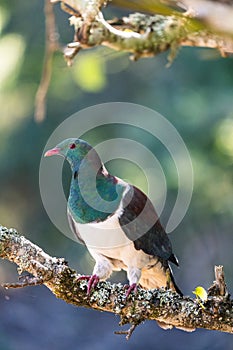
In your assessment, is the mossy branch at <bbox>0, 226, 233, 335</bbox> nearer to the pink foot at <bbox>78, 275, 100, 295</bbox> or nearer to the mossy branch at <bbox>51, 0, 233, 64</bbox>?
the pink foot at <bbox>78, 275, 100, 295</bbox>

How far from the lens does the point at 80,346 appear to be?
544 centimetres

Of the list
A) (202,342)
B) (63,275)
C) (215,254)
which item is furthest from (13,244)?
(215,254)

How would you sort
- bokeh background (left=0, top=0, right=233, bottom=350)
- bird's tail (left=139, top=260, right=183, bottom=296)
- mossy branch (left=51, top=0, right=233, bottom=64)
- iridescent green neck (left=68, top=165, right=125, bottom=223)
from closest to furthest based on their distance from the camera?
mossy branch (left=51, top=0, right=233, bottom=64)
iridescent green neck (left=68, top=165, right=125, bottom=223)
bird's tail (left=139, top=260, right=183, bottom=296)
bokeh background (left=0, top=0, right=233, bottom=350)

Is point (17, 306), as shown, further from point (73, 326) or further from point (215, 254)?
point (215, 254)

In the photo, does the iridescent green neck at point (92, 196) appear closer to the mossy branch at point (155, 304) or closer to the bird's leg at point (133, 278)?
the bird's leg at point (133, 278)

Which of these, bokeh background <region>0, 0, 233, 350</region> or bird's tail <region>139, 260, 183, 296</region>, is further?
bokeh background <region>0, 0, 233, 350</region>

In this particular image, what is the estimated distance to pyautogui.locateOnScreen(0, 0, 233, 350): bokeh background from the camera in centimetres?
490

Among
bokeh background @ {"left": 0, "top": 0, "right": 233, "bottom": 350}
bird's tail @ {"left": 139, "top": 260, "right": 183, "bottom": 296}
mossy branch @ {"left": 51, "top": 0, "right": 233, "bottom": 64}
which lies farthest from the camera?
bokeh background @ {"left": 0, "top": 0, "right": 233, "bottom": 350}

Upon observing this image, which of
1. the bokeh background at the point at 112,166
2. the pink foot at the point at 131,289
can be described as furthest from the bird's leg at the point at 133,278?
the bokeh background at the point at 112,166

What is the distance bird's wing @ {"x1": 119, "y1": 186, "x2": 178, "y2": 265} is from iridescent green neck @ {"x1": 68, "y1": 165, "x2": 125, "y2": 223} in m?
0.04

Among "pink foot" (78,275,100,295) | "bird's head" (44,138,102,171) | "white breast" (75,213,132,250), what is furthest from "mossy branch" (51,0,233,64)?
"pink foot" (78,275,100,295)

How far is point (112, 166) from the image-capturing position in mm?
5043

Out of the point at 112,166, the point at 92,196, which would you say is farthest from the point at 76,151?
the point at 112,166

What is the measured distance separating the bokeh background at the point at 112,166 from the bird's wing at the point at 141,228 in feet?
6.95
